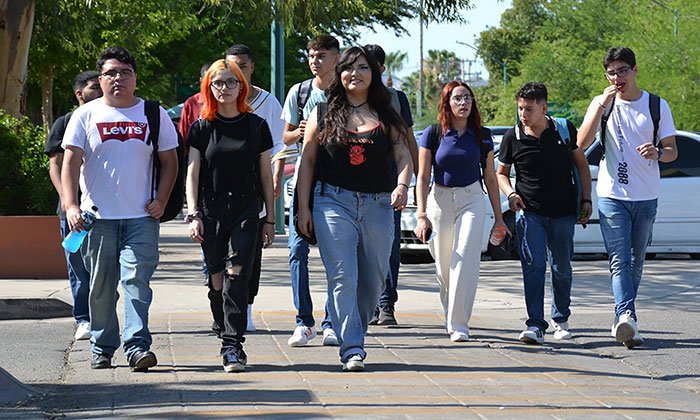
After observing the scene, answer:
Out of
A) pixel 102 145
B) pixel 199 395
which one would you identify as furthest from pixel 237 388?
pixel 102 145

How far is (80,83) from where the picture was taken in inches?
323

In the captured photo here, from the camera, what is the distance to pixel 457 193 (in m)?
8.08

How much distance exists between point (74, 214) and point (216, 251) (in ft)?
2.72

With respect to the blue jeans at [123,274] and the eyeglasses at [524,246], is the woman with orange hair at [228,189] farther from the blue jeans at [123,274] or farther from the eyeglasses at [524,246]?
the eyeglasses at [524,246]

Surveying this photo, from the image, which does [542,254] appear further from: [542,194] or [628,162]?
[628,162]

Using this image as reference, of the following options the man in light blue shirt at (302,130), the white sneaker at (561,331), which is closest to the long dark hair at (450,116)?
the man in light blue shirt at (302,130)

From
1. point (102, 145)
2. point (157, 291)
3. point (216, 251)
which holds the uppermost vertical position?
point (102, 145)

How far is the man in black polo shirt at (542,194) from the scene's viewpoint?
26.5 ft

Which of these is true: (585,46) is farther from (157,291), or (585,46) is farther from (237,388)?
(237,388)

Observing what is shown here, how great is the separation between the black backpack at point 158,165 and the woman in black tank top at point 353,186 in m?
0.76

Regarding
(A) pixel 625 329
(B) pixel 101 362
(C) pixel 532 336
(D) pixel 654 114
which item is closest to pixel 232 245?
(B) pixel 101 362

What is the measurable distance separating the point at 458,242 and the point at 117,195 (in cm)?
246

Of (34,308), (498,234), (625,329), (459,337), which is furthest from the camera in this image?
(34,308)

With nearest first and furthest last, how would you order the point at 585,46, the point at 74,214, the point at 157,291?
1. the point at 74,214
2. the point at 157,291
3. the point at 585,46
